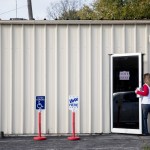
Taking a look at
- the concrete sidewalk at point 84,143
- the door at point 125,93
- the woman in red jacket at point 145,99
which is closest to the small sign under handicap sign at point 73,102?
the concrete sidewalk at point 84,143

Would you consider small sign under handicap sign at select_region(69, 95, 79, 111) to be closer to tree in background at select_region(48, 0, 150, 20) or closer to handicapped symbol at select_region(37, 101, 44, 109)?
handicapped symbol at select_region(37, 101, 44, 109)

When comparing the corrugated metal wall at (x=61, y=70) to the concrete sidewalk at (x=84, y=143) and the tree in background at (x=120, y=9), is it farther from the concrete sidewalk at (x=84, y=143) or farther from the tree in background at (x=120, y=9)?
the tree in background at (x=120, y=9)

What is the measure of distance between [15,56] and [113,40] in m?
2.87

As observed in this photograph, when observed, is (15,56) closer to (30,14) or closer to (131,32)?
(131,32)

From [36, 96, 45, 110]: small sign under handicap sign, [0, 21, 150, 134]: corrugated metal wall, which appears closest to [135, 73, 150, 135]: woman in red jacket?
[0, 21, 150, 134]: corrugated metal wall

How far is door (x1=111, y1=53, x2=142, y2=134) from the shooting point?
43.0 ft

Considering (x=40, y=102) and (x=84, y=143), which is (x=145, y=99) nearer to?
(x=84, y=143)

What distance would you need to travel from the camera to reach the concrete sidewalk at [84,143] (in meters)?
11.3

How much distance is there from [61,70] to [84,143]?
2.57 metres

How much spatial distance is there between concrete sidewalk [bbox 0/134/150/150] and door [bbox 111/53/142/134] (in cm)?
34

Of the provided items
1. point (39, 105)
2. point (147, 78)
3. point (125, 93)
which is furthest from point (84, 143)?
point (147, 78)

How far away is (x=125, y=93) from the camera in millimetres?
13281

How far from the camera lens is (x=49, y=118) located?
44.5ft

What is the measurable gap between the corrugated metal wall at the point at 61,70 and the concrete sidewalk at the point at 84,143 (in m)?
0.57
